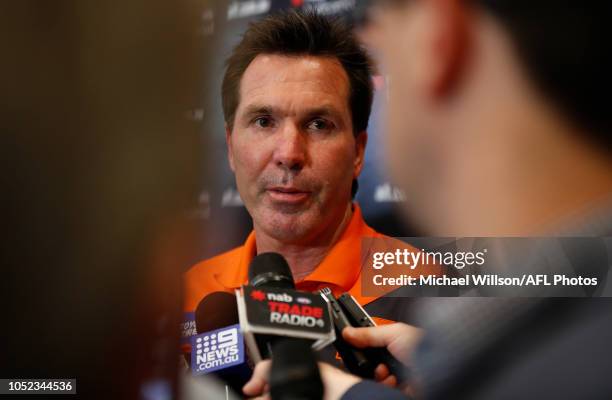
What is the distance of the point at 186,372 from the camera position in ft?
6.91

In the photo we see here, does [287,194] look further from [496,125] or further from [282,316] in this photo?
[282,316]

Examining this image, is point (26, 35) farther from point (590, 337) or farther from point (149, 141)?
point (590, 337)

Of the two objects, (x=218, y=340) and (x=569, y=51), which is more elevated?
(x=569, y=51)

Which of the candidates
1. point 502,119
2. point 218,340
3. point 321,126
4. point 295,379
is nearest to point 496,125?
point 502,119

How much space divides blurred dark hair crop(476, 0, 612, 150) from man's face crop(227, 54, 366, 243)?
52 centimetres

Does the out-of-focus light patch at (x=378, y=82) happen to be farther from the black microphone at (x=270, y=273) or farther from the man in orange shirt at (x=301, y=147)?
the black microphone at (x=270, y=273)

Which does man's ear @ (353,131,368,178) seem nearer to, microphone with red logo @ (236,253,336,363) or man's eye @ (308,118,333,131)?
man's eye @ (308,118,333,131)

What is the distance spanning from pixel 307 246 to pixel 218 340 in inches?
14.3

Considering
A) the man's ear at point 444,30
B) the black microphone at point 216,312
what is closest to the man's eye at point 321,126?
the black microphone at point 216,312

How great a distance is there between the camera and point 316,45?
2.11 metres

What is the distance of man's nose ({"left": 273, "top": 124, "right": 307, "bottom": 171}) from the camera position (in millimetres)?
2104

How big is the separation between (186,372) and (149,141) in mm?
1694

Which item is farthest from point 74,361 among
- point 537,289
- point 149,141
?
point 537,289

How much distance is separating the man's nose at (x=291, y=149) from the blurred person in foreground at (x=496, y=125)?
0.83 ft
